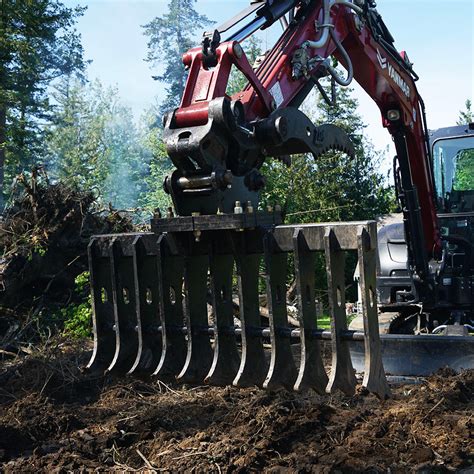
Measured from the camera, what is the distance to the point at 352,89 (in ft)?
69.5

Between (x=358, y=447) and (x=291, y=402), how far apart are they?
84cm

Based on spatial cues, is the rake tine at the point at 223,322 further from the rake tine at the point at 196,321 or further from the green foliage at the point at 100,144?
the green foliage at the point at 100,144

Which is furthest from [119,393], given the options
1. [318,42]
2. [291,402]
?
[318,42]

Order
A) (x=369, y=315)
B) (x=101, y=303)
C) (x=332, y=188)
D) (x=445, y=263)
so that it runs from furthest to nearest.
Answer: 1. (x=332, y=188)
2. (x=445, y=263)
3. (x=101, y=303)
4. (x=369, y=315)

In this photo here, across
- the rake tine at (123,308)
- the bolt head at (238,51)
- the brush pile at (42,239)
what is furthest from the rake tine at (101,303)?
the brush pile at (42,239)

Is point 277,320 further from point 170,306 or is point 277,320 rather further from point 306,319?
point 170,306

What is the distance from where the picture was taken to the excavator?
4277 millimetres

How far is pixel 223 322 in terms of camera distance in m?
4.79

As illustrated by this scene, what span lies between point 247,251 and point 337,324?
773 mm

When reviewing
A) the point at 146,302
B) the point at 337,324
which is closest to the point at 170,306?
the point at 146,302

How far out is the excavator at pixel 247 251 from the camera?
428 cm

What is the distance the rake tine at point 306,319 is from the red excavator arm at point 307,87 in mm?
560

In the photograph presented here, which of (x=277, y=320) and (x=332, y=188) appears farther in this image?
(x=332, y=188)

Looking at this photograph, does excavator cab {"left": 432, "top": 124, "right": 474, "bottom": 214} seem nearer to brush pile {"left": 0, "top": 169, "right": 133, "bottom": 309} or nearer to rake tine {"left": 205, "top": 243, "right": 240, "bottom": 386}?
rake tine {"left": 205, "top": 243, "right": 240, "bottom": 386}
